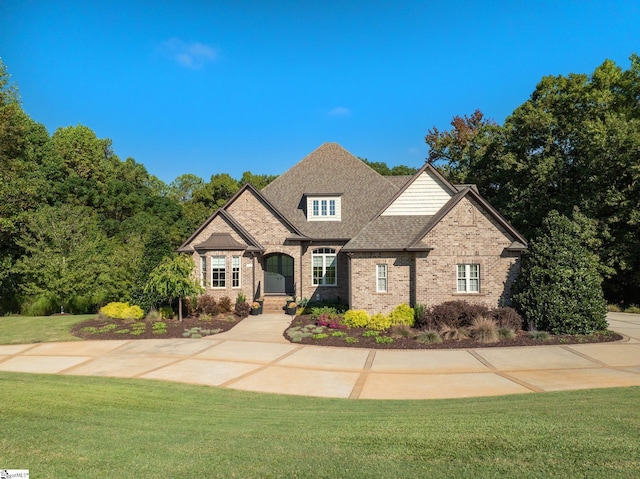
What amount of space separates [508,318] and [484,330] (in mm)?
1868

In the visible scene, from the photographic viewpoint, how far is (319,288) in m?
25.4

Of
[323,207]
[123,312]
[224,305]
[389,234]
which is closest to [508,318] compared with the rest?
[389,234]

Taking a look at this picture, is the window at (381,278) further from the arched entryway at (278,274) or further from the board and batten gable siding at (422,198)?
the arched entryway at (278,274)

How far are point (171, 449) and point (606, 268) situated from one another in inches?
1092

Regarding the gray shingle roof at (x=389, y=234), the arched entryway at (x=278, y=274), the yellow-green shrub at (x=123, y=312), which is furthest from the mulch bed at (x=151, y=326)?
the gray shingle roof at (x=389, y=234)

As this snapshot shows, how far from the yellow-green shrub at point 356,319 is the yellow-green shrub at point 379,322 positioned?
0.27m

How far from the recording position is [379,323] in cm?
1881

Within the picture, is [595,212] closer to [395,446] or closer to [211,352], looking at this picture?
[211,352]

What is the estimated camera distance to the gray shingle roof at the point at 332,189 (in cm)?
2620

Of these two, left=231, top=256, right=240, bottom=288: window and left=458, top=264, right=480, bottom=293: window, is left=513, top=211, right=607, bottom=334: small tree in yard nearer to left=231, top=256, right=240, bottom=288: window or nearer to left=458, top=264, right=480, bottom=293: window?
left=458, top=264, right=480, bottom=293: window

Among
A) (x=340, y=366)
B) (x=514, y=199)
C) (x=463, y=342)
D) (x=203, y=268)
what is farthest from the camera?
(x=514, y=199)

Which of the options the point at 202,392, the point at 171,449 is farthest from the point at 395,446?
the point at 202,392

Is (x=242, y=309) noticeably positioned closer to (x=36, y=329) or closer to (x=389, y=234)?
(x=389, y=234)

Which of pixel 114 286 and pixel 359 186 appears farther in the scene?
pixel 359 186
